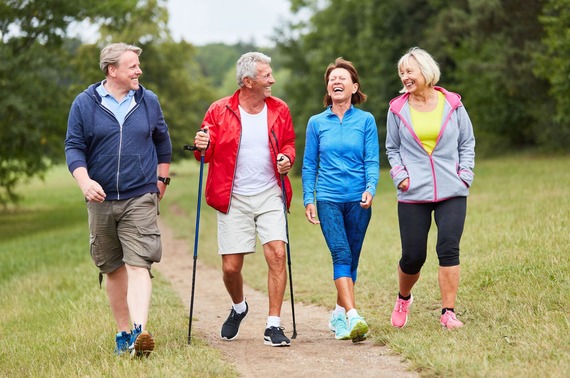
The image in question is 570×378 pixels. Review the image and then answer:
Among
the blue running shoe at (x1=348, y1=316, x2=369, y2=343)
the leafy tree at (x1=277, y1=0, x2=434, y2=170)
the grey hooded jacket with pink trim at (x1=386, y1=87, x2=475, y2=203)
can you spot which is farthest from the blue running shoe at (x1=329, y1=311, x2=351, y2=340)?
the leafy tree at (x1=277, y1=0, x2=434, y2=170)

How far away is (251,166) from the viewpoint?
7.23 m

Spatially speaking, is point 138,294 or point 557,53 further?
point 557,53

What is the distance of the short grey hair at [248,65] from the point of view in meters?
7.14

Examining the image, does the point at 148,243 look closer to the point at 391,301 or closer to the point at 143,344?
the point at 143,344

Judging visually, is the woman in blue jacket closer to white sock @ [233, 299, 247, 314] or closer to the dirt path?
the dirt path

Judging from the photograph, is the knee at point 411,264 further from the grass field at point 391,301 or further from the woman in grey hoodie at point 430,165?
the grass field at point 391,301

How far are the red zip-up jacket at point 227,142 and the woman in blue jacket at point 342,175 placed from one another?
27 centimetres

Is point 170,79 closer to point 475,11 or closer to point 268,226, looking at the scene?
point 475,11

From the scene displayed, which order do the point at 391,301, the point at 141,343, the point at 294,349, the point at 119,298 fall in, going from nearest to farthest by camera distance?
the point at 141,343 → the point at 294,349 → the point at 119,298 → the point at 391,301

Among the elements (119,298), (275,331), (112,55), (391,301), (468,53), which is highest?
(468,53)

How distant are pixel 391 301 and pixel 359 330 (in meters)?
2.43

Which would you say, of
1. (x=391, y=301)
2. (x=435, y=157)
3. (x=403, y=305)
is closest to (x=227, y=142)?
(x=435, y=157)

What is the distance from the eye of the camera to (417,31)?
4284cm

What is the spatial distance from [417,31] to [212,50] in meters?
156
